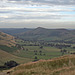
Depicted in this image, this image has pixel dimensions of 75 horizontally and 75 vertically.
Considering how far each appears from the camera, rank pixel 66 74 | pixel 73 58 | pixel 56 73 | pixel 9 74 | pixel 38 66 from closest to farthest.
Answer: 1. pixel 66 74
2. pixel 56 73
3. pixel 9 74
4. pixel 38 66
5. pixel 73 58

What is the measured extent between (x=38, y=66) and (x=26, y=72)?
200 inches

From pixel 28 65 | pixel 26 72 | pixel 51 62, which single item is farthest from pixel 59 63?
pixel 26 72

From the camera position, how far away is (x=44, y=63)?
3155 cm

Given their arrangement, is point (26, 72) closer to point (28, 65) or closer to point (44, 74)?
point (44, 74)

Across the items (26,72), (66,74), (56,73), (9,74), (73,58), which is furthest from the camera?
(73,58)

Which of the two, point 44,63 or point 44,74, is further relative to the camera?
point 44,63

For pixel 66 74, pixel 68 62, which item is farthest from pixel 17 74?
pixel 68 62

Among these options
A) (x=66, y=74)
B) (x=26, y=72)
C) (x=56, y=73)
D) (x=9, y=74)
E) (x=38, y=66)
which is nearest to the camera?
(x=66, y=74)

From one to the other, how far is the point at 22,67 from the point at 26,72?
5.19 m

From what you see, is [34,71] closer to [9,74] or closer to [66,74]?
[9,74]

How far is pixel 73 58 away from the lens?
33.2 metres

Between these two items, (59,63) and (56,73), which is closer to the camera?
(56,73)

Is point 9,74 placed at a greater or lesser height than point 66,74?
lesser

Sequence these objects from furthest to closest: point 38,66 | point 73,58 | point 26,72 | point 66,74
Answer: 1. point 73,58
2. point 38,66
3. point 26,72
4. point 66,74
